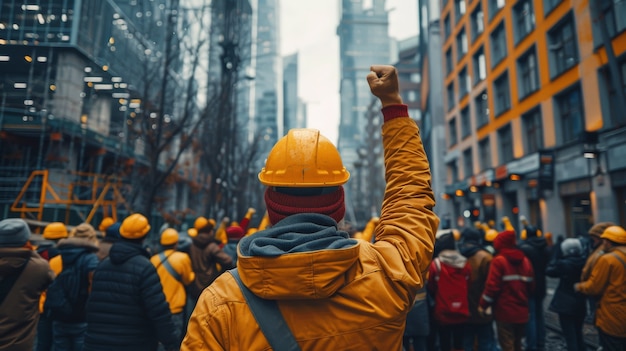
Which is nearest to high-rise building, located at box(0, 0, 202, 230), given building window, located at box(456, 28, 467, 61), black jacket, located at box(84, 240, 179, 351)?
black jacket, located at box(84, 240, 179, 351)

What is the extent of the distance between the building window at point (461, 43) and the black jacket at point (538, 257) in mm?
28088

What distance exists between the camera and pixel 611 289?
14.2 ft

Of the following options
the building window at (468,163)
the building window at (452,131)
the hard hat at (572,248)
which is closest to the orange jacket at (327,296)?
the hard hat at (572,248)

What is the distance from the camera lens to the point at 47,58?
15742 mm

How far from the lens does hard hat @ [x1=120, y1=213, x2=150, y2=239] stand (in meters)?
3.61

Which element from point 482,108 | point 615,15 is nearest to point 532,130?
point 482,108

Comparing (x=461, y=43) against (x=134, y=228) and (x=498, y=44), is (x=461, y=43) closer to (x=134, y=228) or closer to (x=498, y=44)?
(x=498, y=44)

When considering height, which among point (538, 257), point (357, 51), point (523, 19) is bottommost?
point (538, 257)

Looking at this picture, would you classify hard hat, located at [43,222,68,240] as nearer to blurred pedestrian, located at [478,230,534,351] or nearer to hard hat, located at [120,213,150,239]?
hard hat, located at [120,213,150,239]

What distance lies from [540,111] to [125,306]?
2164 cm

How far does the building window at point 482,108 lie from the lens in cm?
A: 2641

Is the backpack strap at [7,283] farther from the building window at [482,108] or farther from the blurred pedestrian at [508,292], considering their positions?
the building window at [482,108]

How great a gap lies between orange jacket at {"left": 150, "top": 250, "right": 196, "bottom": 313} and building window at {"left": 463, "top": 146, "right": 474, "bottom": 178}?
2853 cm

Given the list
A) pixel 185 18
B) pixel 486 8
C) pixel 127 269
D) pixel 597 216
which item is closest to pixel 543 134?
pixel 597 216
